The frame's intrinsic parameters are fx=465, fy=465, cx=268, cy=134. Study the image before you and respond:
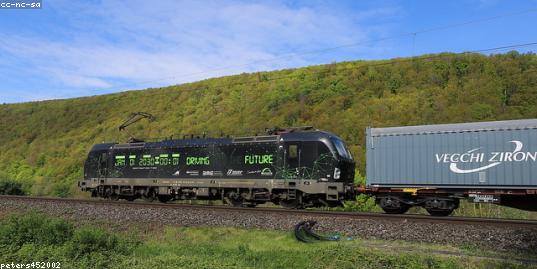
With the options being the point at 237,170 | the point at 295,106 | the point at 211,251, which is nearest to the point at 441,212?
the point at 237,170

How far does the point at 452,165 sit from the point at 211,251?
10.8 meters

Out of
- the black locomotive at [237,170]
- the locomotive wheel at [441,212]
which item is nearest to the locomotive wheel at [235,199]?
the black locomotive at [237,170]

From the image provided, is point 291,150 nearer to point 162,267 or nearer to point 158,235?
point 158,235

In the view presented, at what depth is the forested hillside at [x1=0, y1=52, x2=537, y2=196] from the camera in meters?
38.0

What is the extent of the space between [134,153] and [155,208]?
25.0ft

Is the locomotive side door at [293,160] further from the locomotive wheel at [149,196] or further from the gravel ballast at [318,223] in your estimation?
the locomotive wheel at [149,196]

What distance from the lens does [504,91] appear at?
40.1 meters

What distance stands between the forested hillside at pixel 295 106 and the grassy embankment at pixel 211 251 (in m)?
21.7

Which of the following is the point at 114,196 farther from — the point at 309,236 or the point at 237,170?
the point at 309,236

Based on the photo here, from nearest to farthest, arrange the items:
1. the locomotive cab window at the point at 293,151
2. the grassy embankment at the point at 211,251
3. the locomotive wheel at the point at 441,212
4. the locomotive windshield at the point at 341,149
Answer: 1. the grassy embankment at the point at 211,251
2. the locomotive wheel at the point at 441,212
3. the locomotive windshield at the point at 341,149
4. the locomotive cab window at the point at 293,151

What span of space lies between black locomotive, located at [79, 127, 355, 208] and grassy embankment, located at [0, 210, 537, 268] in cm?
629

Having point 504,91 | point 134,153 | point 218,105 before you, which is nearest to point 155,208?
point 134,153

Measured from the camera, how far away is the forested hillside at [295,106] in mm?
38031

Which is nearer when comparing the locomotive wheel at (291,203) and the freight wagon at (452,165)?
the freight wagon at (452,165)
